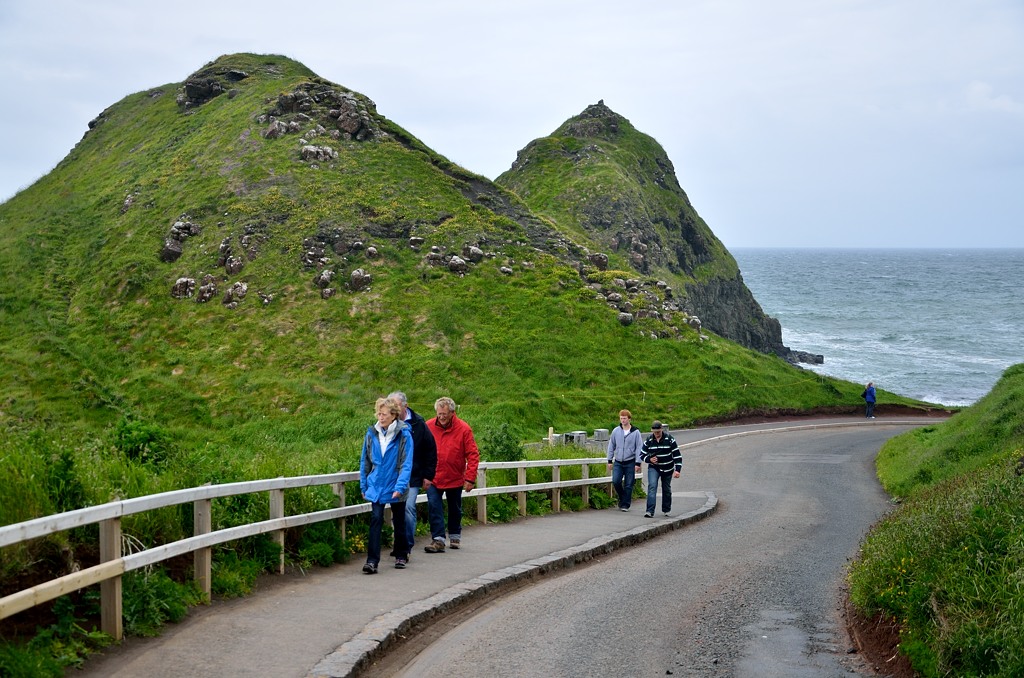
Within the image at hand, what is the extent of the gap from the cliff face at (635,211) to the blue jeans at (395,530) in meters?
53.6

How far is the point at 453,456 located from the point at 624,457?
25.0 ft

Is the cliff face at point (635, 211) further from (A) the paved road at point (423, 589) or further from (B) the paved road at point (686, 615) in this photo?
(B) the paved road at point (686, 615)

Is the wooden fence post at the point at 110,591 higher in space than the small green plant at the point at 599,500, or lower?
higher

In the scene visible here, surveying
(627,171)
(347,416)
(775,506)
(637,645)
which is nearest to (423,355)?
(347,416)

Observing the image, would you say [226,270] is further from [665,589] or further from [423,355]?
[665,589]

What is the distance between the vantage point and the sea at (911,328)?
81.8 metres

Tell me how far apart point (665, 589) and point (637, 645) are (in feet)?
9.78

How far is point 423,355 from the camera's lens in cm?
4606

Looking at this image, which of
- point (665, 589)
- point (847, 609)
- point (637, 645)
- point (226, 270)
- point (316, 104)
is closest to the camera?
point (637, 645)

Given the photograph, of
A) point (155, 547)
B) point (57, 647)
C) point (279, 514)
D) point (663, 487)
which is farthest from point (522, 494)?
point (57, 647)

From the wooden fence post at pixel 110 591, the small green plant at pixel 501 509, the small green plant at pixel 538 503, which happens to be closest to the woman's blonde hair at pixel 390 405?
the wooden fence post at pixel 110 591

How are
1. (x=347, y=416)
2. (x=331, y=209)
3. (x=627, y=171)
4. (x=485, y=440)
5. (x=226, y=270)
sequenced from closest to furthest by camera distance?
(x=485, y=440)
(x=347, y=416)
(x=226, y=270)
(x=331, y=209)
(x=627, y=171)

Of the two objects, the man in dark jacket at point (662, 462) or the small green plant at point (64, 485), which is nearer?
the small green plant at point (64, 485)

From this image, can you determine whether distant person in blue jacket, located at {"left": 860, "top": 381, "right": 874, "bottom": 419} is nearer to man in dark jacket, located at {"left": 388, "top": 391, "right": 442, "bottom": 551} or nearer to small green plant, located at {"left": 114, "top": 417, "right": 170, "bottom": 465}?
man in dark jacket, located at {"left": 388, "top": 391, "right": 442, "bottom": 551}
